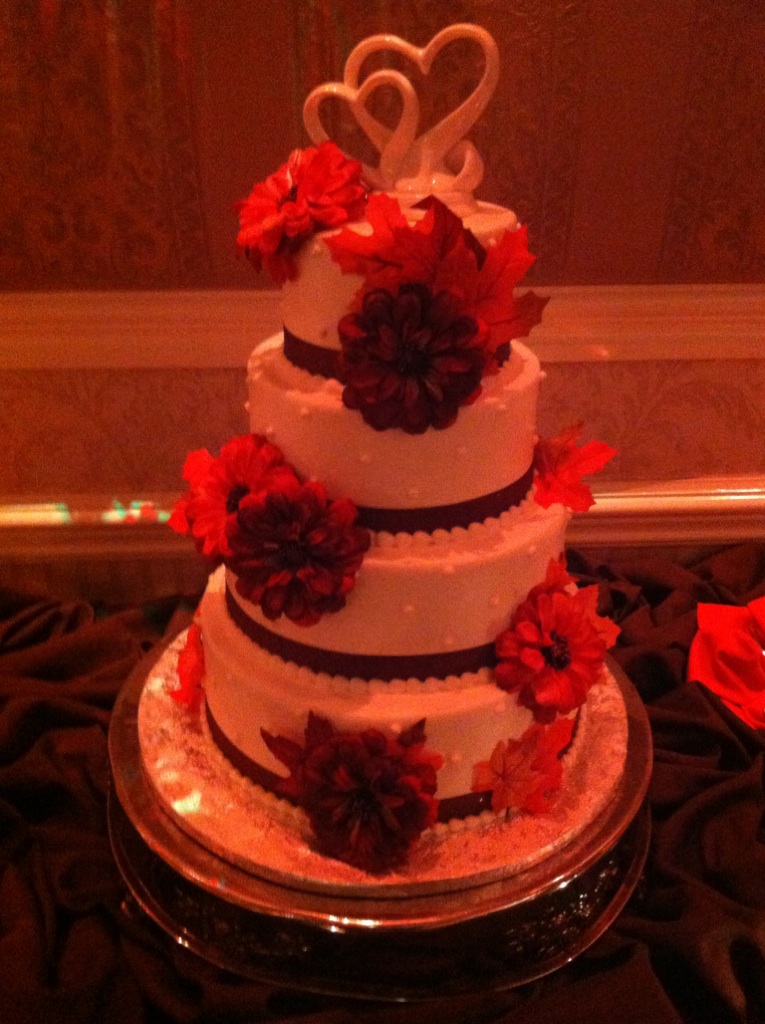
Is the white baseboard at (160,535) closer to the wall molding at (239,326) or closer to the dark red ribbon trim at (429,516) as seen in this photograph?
the wall molding at (239,326)

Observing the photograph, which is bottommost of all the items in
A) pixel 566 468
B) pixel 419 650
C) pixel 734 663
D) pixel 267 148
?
pixel 734 663

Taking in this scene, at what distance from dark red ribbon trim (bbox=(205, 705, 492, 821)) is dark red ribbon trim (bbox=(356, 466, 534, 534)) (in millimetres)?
333

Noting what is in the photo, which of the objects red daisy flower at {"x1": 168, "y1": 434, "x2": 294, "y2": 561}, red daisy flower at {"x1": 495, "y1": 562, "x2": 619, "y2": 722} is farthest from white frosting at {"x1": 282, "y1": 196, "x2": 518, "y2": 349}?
red daisy flower at {"x1": 495, "y1": 562, "x2": 619, "y2": 722}

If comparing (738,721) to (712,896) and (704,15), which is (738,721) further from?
(704,15)

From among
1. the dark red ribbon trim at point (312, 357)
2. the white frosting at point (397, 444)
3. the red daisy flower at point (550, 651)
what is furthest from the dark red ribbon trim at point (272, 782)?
the dark red ribbon trim at point (312, 357)

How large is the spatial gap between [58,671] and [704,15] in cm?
156

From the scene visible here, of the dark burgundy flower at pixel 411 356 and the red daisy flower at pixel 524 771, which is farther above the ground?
the dark burgundy flower at pixel 411 356

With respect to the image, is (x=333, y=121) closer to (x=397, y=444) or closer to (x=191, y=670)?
(x=397, y=444)

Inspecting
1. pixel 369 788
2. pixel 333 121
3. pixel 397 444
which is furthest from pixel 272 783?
pixel 333 121

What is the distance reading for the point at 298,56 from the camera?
1.29 metres

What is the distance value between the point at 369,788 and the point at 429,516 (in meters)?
0.30

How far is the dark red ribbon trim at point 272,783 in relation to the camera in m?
0.96

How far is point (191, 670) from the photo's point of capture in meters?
1.12

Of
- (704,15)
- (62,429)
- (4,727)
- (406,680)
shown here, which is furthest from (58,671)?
(704,15)
